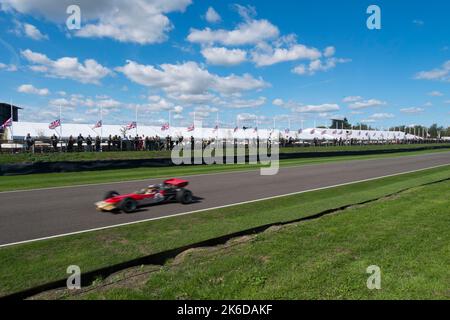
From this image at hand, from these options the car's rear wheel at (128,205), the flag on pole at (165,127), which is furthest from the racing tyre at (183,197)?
the flag on pole at (165,127)

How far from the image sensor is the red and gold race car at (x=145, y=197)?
9047 mm

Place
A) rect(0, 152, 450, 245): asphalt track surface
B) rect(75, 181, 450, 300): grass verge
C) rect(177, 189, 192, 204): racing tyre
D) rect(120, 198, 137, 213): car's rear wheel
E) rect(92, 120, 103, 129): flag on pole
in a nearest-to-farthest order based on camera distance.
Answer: rect(75, 181, 450, 300): grass verge < rect(0, 152, 450, 245): asphalt track surface < rect(120, 198, 137, 213): car's rear wheel < rect(177, 189, 192, 204): racing tyre < rect(92, 120, 103, 129): flag on pole

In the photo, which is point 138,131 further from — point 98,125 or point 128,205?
point 128,205

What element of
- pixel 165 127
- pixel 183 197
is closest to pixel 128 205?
pixel 183 197

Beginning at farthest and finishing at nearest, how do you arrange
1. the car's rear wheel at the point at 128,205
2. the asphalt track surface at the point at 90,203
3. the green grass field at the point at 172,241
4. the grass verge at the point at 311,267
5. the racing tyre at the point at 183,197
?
the racing tyre at the point at 183,197, the car's rear wheel at the point at 128,205, the asphalt track surface at the point at 90,203, the green grass field at the point at 172,241, the grass verge at the point at 311,267

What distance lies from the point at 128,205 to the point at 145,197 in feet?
2.14

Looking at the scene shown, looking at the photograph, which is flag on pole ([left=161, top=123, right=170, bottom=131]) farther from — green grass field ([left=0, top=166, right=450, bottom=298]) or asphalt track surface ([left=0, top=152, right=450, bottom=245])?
green grass field ([left=0, top=166, right=450, bottom=298])

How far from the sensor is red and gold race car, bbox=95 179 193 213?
9047 millimetres

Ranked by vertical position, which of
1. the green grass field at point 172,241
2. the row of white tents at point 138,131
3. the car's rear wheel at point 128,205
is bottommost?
the green grass field at point 172,241

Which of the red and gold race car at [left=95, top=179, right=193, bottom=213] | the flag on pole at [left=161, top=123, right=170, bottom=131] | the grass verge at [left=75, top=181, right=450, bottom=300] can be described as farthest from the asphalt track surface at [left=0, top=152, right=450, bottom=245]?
the flag on pole at [left=161, top=123, right=170, bottom=131]

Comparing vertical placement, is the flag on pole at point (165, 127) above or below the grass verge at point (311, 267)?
above

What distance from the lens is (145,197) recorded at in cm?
968

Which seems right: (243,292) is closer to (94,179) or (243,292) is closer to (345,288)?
(345,288)

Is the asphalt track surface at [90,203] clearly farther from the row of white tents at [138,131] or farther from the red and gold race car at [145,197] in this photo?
the row of white tents at [138,131]
